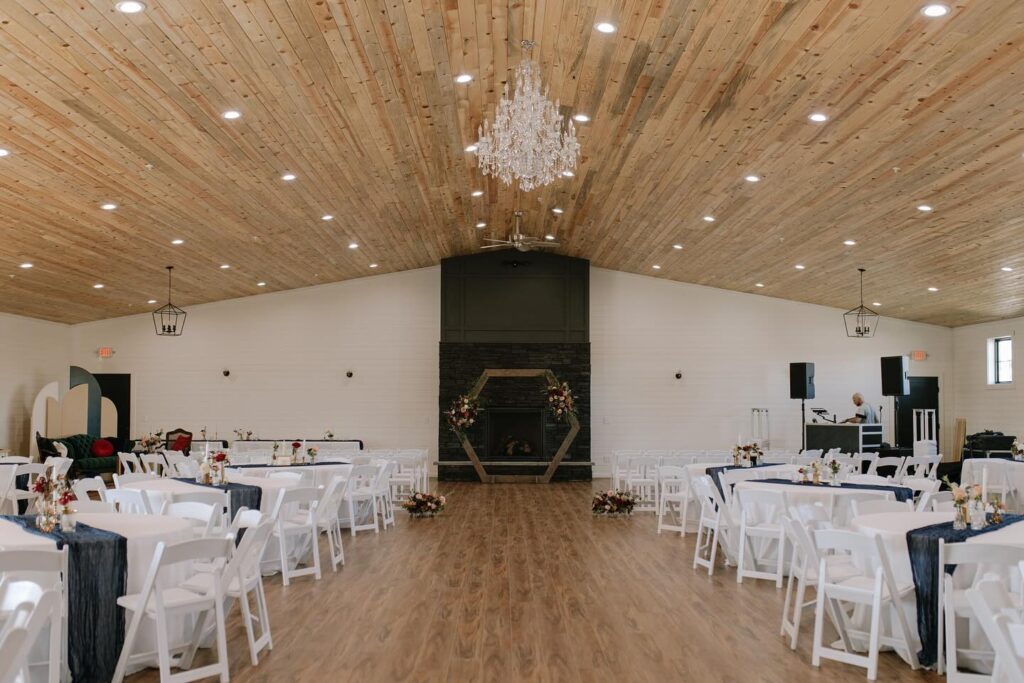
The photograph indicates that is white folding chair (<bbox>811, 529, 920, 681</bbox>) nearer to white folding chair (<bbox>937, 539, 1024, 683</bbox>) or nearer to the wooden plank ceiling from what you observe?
white folding chair (<bbox>937, 539, 1024, 683</bbox>)

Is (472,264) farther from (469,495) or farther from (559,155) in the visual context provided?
(559,155)

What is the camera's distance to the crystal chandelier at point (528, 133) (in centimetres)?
741

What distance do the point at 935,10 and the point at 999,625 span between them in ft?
12.7

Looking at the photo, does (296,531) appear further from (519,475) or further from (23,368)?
(23,368)

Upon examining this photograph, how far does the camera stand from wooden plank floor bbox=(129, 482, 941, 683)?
512 centimetres

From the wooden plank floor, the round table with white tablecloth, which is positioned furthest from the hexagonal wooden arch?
the round table with white tablecloth

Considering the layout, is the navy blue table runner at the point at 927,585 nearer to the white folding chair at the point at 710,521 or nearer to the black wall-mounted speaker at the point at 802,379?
the white folding chair at the point at 710,521

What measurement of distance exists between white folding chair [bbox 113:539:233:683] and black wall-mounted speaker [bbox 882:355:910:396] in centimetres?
1433

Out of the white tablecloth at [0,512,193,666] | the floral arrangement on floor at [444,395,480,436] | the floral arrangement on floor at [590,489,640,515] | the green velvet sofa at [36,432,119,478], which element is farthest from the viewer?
the floral arrangement on floor at [444,395,480,436]

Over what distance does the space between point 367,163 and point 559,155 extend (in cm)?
285

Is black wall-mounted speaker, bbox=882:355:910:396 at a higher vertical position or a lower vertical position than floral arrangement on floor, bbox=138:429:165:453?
higher

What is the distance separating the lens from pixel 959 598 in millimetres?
4820

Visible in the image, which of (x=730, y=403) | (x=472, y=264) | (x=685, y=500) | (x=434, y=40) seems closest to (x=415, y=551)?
(x=685, y=500)

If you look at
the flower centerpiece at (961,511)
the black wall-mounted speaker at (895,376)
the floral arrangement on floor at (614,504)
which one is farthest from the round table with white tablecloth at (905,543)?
the black wall-mounted speaker at (895,376)
